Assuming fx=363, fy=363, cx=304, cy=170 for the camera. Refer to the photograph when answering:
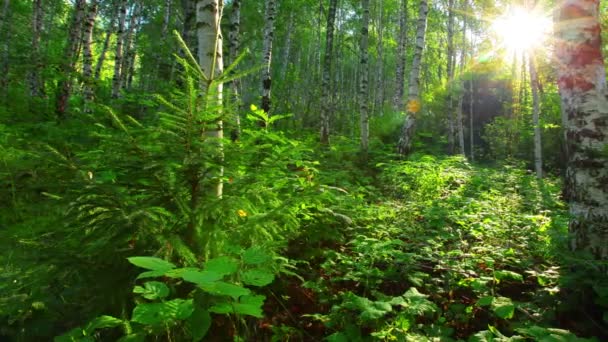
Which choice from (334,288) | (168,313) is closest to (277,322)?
(334,288)

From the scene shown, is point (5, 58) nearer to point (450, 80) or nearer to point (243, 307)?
point (243, 307)

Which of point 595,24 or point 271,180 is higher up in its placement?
point 595,24

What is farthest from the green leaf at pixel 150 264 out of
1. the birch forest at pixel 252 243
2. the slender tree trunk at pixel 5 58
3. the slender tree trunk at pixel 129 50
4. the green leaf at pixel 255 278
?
the slender tree trunk at pixel 129 50

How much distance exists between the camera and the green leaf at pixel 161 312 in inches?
64.6

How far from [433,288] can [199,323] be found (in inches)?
86.4

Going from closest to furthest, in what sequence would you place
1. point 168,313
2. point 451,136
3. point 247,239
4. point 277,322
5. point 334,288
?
point 168,313 < point 247,239 < point 277,322 < point 334,288 < point 451,136

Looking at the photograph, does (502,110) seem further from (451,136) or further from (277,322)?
(277,322)

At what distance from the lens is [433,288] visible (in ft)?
10.5

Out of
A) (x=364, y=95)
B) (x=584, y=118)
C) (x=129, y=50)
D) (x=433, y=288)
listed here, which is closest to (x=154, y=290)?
(x=433, y=288)

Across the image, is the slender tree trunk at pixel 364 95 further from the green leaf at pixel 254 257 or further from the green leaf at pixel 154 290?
the green leaf at pixel 154 290

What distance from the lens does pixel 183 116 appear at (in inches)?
89.3

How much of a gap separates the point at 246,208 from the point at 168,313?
0.82m

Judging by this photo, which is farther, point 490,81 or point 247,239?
point 490,81

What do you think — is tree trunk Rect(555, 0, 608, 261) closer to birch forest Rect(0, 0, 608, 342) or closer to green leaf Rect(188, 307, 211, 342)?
birch forest Rect(0, 0, 608, 342)
